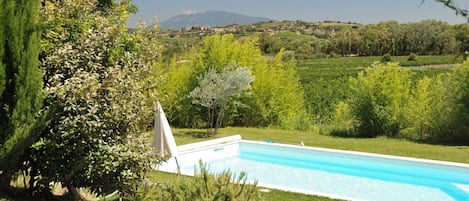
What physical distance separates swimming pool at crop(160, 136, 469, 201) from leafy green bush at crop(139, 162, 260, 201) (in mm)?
3845

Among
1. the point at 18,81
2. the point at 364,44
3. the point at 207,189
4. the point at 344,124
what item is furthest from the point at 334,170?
the point at 364,44

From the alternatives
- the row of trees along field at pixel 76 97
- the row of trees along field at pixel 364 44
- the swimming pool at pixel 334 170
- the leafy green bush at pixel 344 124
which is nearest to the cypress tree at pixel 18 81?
the row of trees along field at pixel 76 97

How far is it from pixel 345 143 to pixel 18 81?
1051cm

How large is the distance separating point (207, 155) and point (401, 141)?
19.4 ft

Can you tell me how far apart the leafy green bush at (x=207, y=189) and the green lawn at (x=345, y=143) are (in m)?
4.07

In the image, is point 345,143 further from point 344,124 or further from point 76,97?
point 76,97

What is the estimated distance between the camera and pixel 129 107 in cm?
543

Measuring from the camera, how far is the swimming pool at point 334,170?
384 inches

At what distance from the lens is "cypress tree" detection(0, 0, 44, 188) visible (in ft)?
15.5

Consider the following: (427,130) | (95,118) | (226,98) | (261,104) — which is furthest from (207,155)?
(95,118)

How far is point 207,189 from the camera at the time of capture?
4.50m

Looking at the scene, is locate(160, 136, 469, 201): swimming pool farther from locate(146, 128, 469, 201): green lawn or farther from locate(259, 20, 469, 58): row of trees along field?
locate(259, 20, 469, 58): row of trees along field

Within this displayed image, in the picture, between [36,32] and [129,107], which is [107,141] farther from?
[36,32]

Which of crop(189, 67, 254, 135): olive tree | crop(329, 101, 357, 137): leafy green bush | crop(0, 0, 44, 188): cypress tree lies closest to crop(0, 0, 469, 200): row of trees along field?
crop(0, 0, 44, 188): cypress tree
